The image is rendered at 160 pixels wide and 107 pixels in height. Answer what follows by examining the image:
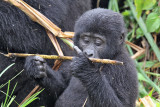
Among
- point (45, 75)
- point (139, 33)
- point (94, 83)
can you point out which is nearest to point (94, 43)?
point (94, 83)

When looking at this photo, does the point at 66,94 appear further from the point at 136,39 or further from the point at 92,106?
the point at 136,39

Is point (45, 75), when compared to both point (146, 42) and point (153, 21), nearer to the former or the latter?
point (153, 21)

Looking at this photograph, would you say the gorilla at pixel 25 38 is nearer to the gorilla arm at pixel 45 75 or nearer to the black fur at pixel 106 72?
the gorilla arm at pixel 45 75

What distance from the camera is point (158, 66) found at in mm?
3922

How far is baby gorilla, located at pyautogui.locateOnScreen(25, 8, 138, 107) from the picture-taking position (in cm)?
247

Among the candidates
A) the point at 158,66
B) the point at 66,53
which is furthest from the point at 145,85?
the point at 66,53

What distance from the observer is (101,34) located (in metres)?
2.64

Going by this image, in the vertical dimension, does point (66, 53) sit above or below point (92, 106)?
above

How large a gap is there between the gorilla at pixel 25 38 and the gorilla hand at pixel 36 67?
0.30m

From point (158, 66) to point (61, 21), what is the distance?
1357 millimetres

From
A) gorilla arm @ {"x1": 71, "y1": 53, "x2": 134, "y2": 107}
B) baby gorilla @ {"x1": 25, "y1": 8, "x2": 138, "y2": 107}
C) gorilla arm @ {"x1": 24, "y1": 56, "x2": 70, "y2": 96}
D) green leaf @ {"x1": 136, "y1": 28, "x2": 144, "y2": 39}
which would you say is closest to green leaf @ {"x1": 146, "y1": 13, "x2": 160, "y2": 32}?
green leaf @ {"x1": 136, "y1": 28, "x2": 144, "y2": 39}

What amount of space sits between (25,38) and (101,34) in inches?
33.6

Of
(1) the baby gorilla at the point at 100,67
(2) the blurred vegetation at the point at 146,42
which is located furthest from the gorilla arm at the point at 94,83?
(2) the blurred vegetation at the point at 146,42

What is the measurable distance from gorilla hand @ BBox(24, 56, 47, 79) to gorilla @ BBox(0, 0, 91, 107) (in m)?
0.30
